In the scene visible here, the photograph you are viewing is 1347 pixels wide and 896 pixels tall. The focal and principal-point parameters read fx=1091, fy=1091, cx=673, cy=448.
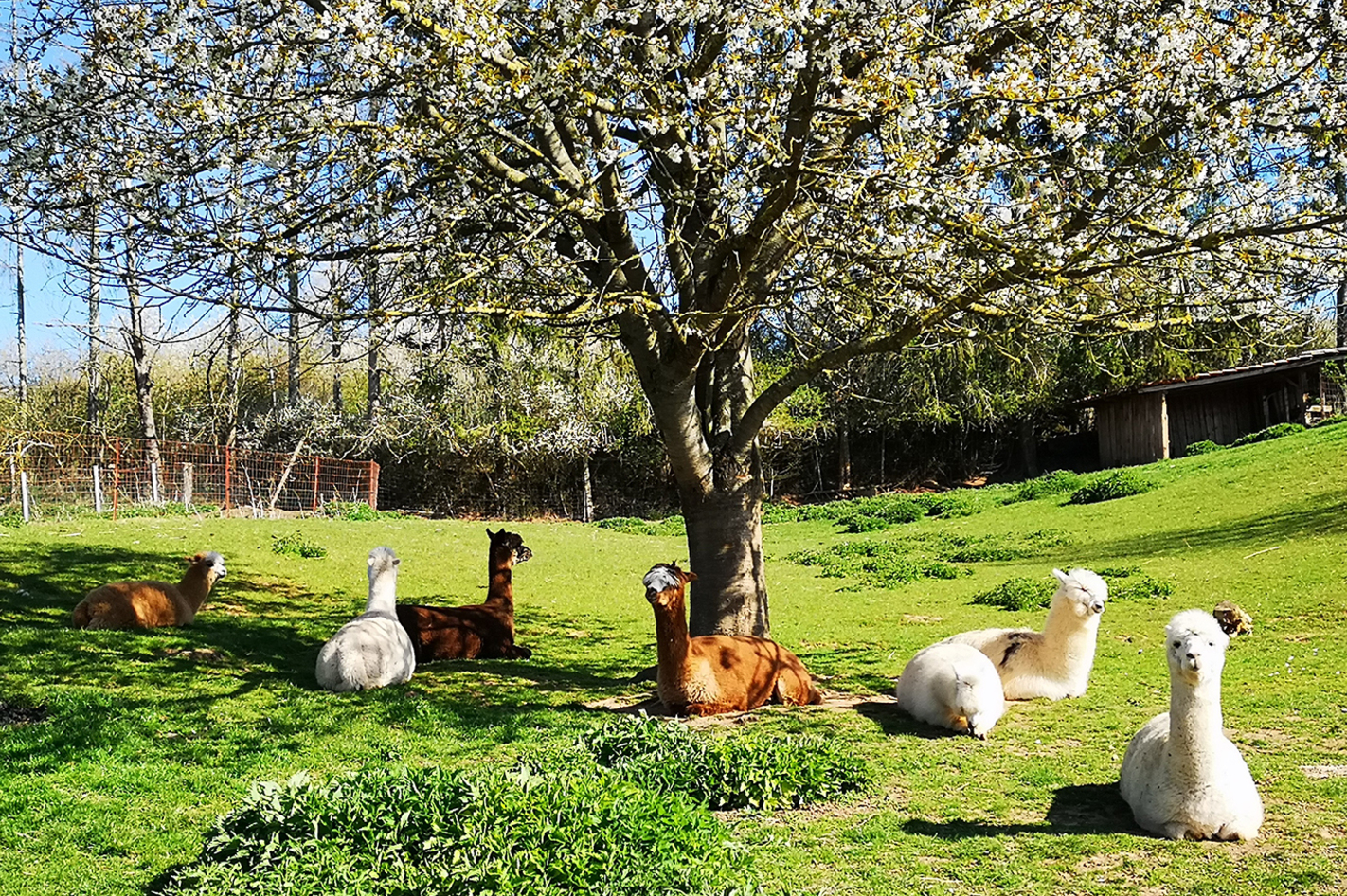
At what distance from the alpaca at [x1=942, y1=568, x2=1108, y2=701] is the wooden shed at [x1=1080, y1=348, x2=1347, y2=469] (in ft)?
92.0

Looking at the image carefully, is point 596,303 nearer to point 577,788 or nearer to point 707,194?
point 707,194

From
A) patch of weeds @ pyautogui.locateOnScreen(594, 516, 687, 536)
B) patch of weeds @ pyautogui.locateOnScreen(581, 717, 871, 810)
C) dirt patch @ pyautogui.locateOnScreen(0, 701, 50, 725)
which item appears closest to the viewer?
patch of weeds @ pyautogui.locateOnScreen(581, 717, 871, 810)

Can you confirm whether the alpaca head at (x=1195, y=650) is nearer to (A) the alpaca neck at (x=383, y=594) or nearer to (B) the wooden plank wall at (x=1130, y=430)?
(A) the alpaca neck at (x=383, y=594)

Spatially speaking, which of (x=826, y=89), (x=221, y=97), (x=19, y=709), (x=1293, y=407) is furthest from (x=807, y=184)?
(x=1293, y=407)

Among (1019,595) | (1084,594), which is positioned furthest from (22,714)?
(1019,595)

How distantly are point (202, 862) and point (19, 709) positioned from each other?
154 inches

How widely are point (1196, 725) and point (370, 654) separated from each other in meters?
6.69

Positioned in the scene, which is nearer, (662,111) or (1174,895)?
(1174,895)

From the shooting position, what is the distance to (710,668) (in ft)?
28.2

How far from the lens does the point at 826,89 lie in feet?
27.0

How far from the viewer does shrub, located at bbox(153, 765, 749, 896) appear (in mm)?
4539

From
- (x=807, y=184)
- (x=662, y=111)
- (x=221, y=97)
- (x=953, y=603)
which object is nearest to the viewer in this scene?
(x=221, y=97)

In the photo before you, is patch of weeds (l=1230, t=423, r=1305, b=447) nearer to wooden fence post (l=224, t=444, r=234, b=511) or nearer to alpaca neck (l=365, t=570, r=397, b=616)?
alpaca neck (l=365, t=570, r=397, b=616)

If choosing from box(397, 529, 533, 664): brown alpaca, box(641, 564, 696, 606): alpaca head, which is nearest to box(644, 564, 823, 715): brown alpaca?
box(641, 564, 696, 606): alpaca head
